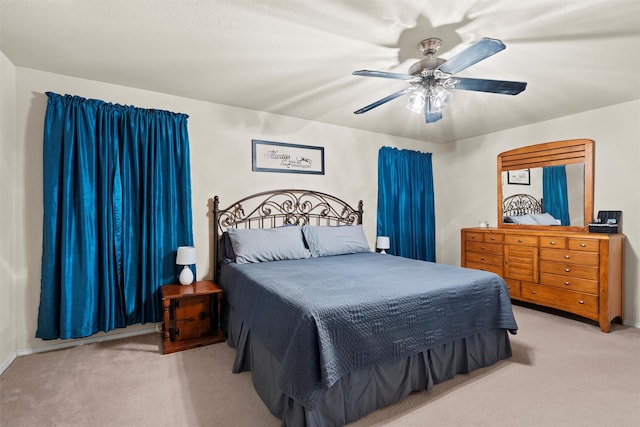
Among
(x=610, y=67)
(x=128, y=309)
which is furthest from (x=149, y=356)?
(x=610, y=67)

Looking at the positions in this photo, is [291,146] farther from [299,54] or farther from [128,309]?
[128,309]

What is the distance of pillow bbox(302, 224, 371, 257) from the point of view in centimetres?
363

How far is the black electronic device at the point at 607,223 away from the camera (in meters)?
3.43

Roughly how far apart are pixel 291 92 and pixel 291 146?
0.90 metres

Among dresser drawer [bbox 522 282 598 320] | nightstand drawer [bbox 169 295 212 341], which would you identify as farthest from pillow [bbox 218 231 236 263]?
dresser drawer [bbox 522 282 598 320]

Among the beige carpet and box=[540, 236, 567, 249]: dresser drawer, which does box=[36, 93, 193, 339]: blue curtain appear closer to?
the beige carpet

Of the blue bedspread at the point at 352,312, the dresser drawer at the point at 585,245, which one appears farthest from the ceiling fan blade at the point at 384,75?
the dresser drawer at the point at 585,245

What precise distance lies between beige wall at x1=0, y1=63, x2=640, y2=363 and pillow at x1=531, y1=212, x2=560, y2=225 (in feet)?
1.52

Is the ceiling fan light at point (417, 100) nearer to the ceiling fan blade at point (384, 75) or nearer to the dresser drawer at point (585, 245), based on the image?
the ceiling fan blade at point (384, 75)

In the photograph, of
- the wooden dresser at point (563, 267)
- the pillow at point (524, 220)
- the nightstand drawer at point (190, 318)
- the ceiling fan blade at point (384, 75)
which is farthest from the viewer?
the pillow at point (524, 220)

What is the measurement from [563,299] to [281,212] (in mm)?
3365

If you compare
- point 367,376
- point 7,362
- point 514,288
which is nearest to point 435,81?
point 367,376

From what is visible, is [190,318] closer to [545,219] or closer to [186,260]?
[186,260]

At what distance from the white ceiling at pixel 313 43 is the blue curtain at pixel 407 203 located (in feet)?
5.26
